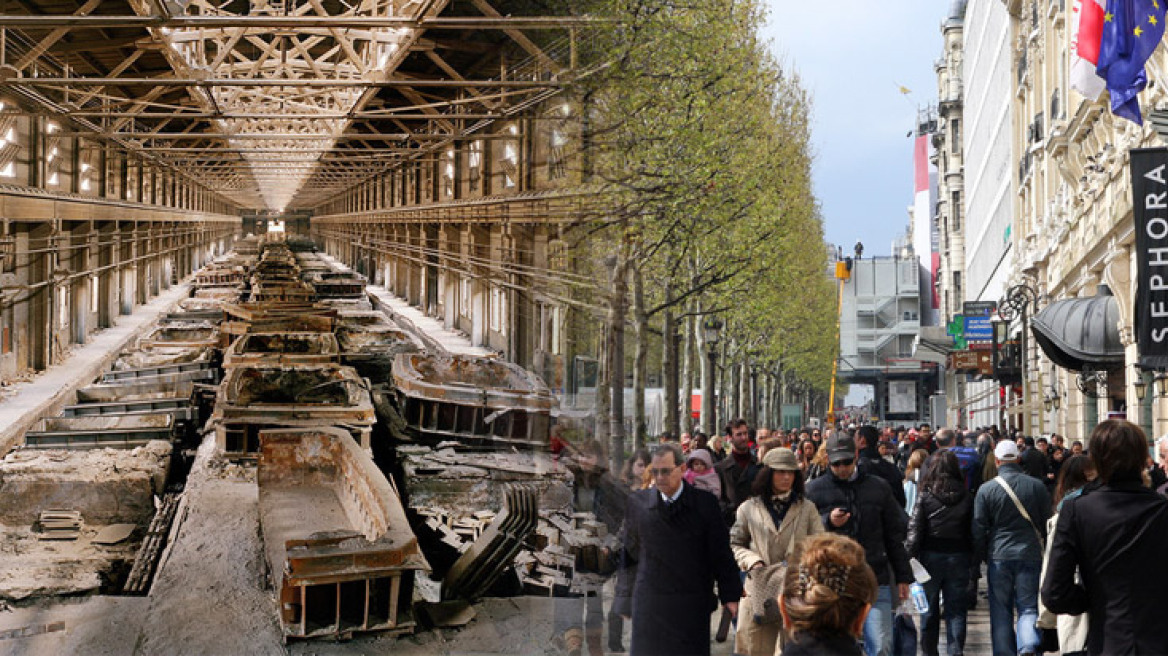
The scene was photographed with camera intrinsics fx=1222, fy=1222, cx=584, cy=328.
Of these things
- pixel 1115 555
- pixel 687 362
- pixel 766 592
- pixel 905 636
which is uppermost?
pixel 687 362

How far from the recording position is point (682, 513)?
196 inches

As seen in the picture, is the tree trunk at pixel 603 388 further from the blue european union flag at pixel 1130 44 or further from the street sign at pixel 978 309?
the street sign at pixel 978 309

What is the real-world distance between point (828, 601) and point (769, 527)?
8.22ft

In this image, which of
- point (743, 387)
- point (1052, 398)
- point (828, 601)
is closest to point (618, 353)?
point (828, 601)

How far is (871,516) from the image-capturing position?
6.46 metres

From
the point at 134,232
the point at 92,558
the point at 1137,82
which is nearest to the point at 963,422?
the point at 1137,82

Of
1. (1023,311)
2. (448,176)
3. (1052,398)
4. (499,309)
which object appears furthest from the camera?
(1023,311)

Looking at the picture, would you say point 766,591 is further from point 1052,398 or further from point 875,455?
point 1052,398

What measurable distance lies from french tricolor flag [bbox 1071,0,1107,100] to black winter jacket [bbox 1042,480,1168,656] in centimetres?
1206

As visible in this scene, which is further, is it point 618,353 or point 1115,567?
point 1115,567

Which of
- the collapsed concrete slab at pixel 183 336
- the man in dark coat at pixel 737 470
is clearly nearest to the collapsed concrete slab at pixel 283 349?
the collapsed concrete slab at pixel 183 336

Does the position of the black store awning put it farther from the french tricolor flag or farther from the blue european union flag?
the blue european union flag

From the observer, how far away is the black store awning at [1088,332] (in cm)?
2108

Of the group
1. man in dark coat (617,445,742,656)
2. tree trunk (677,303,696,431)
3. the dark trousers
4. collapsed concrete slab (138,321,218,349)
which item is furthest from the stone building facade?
collapsed concrete slab (138,321,218,349)
